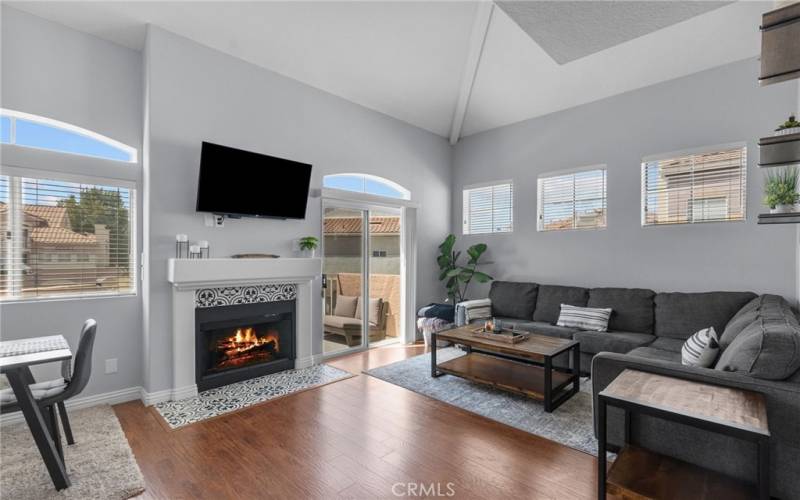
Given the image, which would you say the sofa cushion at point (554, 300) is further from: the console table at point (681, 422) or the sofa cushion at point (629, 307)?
the console table at point (681, 422)

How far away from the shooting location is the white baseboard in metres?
3.21

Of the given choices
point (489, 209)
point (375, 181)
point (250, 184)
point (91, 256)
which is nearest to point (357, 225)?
point (375, 181)

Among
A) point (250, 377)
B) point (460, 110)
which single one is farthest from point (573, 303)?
point (250, 377)

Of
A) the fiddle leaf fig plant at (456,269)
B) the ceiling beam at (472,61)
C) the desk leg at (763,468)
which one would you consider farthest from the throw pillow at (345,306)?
the desk leg at (763,468)

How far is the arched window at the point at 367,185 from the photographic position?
4.93 metres

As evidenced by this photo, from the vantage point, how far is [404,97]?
205 inches

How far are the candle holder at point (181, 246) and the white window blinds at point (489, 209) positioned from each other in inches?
166

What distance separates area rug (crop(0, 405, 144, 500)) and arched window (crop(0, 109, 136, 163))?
7.45ft

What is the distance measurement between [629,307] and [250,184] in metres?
4.41

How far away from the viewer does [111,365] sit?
344 cm

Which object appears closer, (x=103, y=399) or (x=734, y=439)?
(x=734, y=439)

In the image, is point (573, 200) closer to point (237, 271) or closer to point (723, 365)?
point (723, 365)

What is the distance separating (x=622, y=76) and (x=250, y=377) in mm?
5486

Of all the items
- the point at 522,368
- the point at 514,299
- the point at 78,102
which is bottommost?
the point at 522,368
